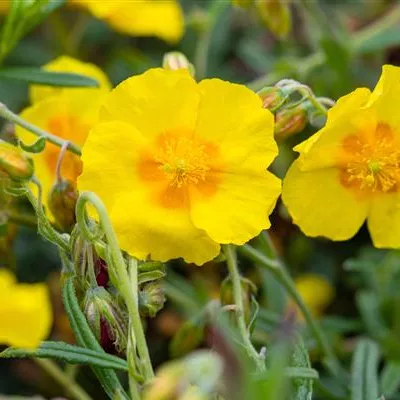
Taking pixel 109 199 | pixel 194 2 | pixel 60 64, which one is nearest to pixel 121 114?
pixel 109 199

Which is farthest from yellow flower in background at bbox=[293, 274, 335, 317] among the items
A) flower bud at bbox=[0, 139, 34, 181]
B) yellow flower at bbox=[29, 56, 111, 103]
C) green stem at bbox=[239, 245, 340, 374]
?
flower bud at bbox=[0, 139, 34, 181]

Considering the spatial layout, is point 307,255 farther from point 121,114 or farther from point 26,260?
point 121,114

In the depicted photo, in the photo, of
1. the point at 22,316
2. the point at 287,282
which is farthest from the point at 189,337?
the point at 22,316

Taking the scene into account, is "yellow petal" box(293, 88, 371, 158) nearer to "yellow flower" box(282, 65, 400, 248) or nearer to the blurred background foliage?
"yellow flower" box(282, 65, 400, 248)

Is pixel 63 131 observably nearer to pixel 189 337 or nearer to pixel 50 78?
pixel 50 78

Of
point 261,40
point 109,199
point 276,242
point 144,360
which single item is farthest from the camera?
point 261,40

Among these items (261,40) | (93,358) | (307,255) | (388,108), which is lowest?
(307,255)

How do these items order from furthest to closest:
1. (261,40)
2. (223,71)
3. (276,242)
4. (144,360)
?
(261,40) → (223,71) → (276,242) → (144,360)
